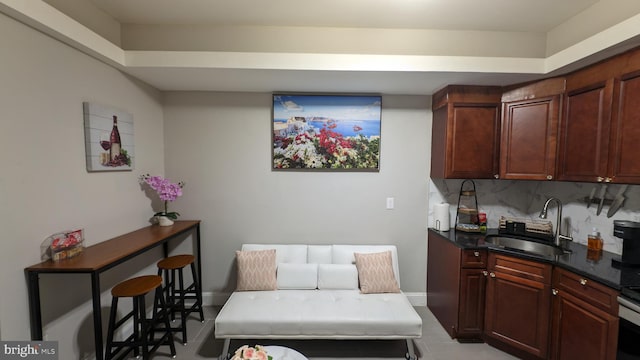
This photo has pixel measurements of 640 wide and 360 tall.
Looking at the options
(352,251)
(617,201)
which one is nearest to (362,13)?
(352,251)

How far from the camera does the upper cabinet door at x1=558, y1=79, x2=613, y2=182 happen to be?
1876 mm

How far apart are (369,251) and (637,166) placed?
2053 mm

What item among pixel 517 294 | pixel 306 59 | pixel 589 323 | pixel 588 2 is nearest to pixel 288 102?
pixel 306 59

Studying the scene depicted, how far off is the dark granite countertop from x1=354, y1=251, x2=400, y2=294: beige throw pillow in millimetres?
649

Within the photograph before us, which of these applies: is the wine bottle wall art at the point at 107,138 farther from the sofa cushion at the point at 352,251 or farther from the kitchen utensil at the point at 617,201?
the kitchen utensil at the point at 617,201

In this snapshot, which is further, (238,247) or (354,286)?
(238,247)

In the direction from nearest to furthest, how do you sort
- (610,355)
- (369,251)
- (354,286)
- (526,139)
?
(610,355) < (526,139) < (354,286) < (369,251)

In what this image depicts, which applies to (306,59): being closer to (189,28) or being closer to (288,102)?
(288,102)

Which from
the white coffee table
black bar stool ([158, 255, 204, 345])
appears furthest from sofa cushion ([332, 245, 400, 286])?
black bar stool ([158, 255, 204, 345])

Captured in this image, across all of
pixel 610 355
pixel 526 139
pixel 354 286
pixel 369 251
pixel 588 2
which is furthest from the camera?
pixel 369 251

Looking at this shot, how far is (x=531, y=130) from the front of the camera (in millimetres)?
2326

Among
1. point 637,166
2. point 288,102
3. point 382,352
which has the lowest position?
point 382,352

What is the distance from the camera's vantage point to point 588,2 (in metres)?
1.85

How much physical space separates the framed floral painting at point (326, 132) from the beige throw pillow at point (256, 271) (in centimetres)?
94
